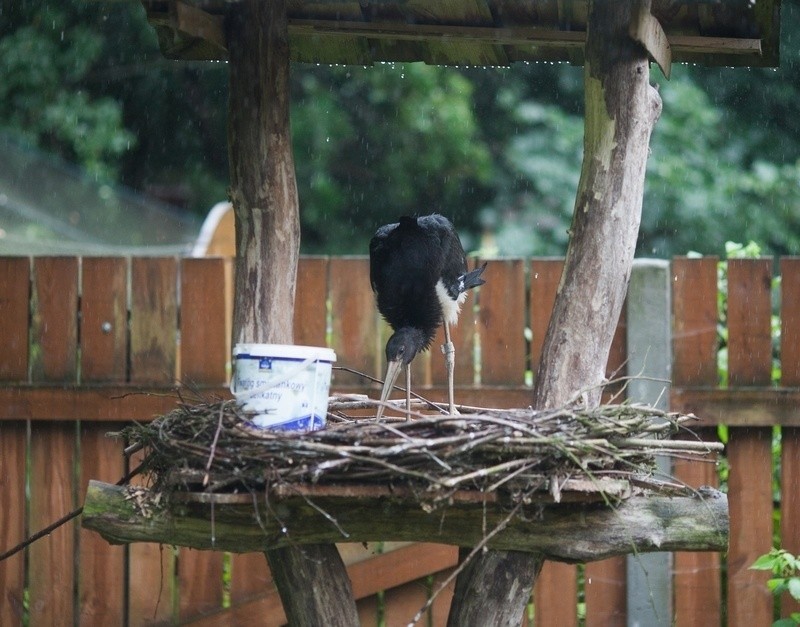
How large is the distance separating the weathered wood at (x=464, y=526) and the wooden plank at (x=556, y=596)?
1.49 meters

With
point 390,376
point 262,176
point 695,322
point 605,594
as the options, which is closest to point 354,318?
point 390,376

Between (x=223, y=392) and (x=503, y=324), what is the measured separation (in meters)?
1.16

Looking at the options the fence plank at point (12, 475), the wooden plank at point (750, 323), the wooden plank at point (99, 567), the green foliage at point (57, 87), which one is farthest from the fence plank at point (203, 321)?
the green foliage at point (57, 87)

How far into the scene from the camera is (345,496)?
2.61m

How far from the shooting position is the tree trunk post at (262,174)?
3424 mm

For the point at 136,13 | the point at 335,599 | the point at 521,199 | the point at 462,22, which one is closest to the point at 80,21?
the point at 136,13

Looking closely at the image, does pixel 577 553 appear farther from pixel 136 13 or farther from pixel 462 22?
pixel 136 13

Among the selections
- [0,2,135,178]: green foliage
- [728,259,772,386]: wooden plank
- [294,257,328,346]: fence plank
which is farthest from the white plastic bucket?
[0,2,135,178]: green foliage

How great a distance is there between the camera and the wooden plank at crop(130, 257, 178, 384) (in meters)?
4.52

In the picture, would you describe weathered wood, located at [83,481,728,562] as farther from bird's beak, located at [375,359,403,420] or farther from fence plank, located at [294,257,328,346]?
fence plank, located at [294,257,328,346]

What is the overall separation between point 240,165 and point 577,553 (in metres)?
1.55

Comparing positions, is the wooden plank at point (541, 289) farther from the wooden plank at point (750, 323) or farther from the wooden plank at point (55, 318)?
the wooden plank at point (55, 318)

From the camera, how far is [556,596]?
4.43 metres

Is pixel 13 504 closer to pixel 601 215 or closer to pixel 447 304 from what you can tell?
pixel 447 304
